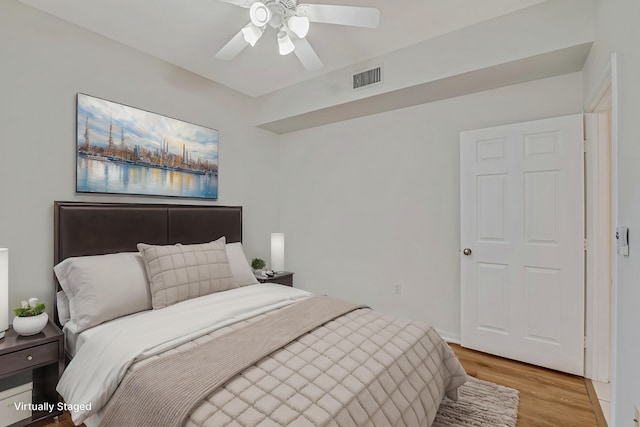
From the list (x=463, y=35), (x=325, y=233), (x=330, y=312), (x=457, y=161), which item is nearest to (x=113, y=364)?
(x=330, y=312)

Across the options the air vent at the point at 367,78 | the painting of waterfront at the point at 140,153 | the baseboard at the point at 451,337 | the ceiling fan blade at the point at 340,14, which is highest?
the air vent at the point at 367,78

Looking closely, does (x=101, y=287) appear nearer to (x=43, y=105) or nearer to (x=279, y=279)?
(x=43, y=105)

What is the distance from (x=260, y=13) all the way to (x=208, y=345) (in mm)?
1902

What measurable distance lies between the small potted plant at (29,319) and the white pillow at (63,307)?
0.68ft

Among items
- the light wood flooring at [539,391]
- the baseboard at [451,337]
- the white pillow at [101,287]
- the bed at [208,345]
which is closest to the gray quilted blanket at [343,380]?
the bed at [208,345]

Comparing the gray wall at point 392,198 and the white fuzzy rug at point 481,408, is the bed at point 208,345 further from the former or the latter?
the gray wall at point 392,198

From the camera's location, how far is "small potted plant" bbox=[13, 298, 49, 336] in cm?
182

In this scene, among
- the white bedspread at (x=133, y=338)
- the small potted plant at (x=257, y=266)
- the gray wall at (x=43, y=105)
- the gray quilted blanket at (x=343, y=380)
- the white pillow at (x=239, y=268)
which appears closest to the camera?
the gray quilted blanket at (x=343, y=380)

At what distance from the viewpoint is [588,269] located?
2.35 m

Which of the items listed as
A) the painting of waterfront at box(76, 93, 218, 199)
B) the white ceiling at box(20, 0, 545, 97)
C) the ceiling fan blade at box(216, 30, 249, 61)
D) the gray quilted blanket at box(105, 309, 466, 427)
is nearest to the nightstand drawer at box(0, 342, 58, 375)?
the gray quilted blanket at box(105, 309, 466, 427)

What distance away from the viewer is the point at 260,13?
183cm

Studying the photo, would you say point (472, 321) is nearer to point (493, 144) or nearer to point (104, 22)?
point (493, 144)

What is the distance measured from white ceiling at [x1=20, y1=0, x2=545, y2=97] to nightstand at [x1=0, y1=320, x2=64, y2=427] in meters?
2.25

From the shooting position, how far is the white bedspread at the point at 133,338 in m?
1.45
